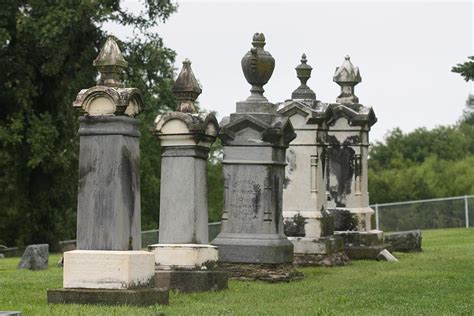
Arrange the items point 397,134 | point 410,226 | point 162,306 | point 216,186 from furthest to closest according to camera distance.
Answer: point 397,134 → point 216,186 → point 410,226 → point 162,306

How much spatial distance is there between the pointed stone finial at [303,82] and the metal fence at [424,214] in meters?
17.2

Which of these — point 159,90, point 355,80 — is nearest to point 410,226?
point 159,90

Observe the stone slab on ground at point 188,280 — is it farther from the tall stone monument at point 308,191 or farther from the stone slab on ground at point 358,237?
the stone slab on ground at point 358,237

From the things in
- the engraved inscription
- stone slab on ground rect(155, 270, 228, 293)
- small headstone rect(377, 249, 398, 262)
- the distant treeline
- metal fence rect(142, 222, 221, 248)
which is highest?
the distant treeline

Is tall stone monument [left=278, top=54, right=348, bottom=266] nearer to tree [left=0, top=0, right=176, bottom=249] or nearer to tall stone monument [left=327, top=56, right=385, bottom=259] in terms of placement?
tall stone monument [left=327, top=56, right=385, bottom=259]

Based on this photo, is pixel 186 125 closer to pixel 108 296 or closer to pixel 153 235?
pixel 108 296

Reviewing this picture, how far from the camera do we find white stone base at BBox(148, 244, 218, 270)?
1784 centimetres

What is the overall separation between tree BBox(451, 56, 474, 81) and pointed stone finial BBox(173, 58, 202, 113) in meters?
3.85

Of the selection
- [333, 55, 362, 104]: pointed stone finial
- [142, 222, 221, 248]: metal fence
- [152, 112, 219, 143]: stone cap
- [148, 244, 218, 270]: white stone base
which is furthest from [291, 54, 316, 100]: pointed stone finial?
[142, 222, 221, 248]: metal fence

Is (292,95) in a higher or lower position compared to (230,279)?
higher

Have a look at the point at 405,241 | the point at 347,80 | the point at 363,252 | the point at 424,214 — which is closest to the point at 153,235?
the point at 424,214

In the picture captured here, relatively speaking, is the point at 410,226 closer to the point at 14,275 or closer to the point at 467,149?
the point at 14,275

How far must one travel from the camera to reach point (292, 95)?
955 inches

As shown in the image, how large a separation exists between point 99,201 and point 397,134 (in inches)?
2407
